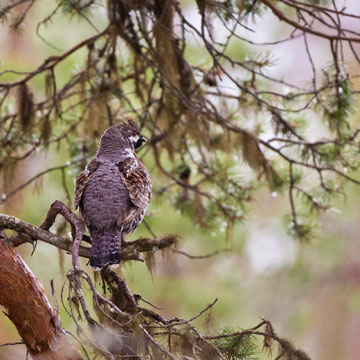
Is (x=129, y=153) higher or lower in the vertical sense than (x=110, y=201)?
higher

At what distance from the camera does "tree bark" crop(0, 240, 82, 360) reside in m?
3.12

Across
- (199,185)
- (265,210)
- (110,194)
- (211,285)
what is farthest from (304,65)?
(110,194)

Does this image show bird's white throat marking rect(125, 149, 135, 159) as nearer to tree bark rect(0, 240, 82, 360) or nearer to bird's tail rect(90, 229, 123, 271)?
bird's tail rect(90, 229, 123, 271)

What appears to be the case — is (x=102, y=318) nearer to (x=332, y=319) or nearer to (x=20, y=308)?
(x=20, y=308)

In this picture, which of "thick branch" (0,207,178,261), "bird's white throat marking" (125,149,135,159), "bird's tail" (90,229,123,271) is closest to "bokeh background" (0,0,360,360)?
"bird's white throat marking" (125,149,135,159)

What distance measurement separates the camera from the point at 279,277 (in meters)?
12.2

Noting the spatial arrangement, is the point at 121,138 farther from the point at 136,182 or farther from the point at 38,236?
the point at 38,236

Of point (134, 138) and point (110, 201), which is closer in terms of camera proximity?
point (110, 201)

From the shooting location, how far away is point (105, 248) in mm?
3449

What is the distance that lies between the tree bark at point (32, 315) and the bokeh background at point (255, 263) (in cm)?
427

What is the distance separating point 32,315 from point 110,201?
84 centimetres

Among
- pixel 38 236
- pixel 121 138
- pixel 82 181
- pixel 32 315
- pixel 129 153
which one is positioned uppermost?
pixel 121 138

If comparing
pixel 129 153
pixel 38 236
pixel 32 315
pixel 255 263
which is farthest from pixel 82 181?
pixel 255 263

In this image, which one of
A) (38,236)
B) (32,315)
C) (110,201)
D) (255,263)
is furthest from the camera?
(255,263)
